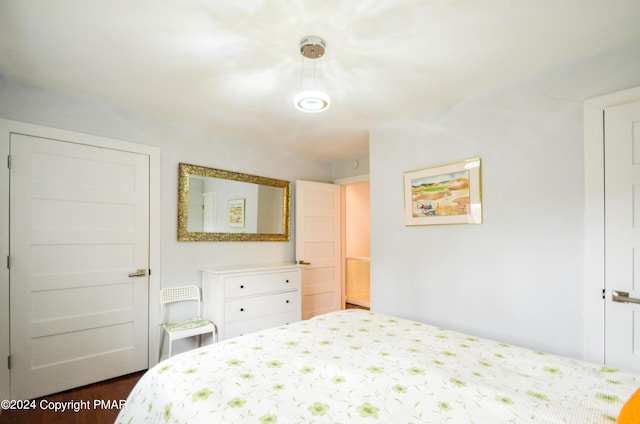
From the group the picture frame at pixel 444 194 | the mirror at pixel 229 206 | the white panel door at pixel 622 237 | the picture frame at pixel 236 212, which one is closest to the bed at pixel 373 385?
the white panel door at pixel 622 237

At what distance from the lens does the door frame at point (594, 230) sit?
1.82 meters

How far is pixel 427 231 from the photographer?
2.72 m

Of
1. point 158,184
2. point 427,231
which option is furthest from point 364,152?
point 158,184

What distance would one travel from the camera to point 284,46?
179 cm

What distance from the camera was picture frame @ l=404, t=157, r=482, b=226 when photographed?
95.0 inches

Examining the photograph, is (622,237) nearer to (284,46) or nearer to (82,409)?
(284,46)

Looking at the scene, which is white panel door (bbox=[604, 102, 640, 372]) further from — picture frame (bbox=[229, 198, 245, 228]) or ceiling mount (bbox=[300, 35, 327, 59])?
picture frame (bbox=[229, 198, 245, 228])

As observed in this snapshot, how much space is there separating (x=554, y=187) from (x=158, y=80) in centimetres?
278

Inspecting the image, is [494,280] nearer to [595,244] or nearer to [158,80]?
[595,244]

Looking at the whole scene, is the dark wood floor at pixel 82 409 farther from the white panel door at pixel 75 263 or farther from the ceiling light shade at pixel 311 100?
the ceiling light shade at pixel 311 100

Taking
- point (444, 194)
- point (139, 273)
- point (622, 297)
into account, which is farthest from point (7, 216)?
point (622, 297)

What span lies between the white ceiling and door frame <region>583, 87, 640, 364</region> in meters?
0.39

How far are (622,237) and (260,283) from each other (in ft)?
9.19

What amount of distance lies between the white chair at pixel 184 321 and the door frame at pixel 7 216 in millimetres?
68
